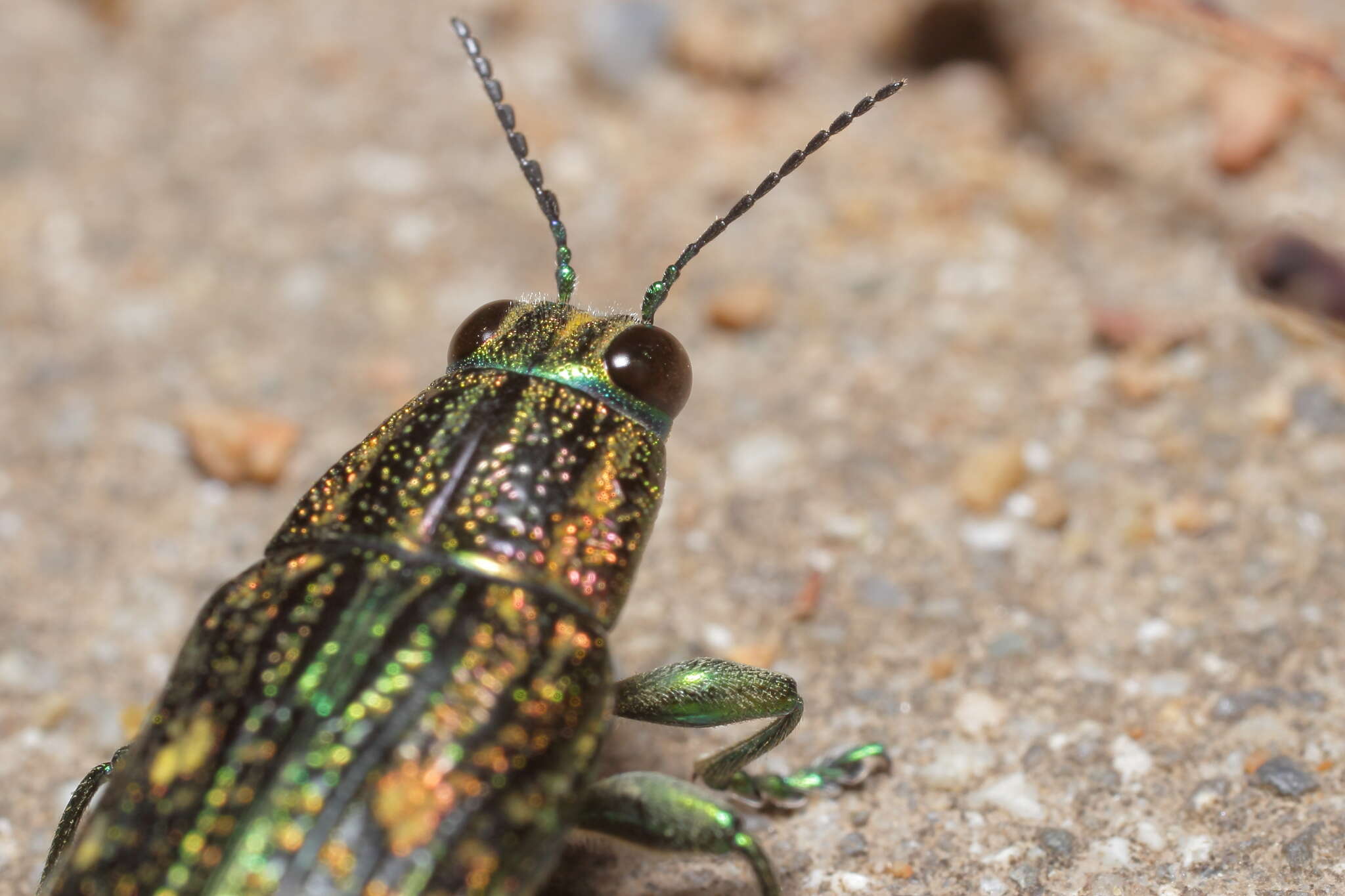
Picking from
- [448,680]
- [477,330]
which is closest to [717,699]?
[448,680]

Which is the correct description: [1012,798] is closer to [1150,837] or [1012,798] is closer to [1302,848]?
[1150,837]

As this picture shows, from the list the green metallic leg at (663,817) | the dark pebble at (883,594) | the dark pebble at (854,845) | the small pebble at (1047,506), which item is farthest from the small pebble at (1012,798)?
the small pebble at (1047,506)

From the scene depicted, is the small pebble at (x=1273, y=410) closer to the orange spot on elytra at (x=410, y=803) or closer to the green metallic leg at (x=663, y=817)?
the green metallic leg at (x=663, y=817)

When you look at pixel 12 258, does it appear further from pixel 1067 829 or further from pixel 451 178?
pixel 1067 829

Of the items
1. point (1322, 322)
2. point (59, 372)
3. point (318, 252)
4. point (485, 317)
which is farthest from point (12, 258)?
point (1322, 322)

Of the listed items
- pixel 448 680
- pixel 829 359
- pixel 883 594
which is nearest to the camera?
pixel 448 680
